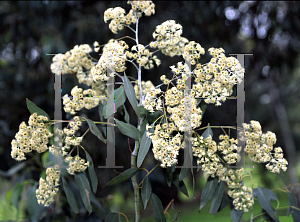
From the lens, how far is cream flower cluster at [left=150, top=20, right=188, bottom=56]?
1.70 feet

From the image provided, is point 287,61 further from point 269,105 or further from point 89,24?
point 89,24

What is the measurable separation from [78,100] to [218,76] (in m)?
0.31

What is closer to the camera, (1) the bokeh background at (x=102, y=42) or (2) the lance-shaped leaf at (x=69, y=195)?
(2) the lance-shaped leaf at (x=69, y=195)

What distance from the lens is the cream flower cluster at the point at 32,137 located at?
0.50 meters

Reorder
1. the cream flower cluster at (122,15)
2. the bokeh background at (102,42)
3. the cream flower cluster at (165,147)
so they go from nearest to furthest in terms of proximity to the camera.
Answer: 1. the cream flower cluster at (165,147)
2. the cream flower cluster at (122,15)
3. the bokeh background at (102,42)

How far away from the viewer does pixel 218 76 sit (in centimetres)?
49

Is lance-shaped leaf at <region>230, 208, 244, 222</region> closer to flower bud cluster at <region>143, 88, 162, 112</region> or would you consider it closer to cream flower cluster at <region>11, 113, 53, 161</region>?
flower bud cluster at <region>143, 88, 162, 112</region>

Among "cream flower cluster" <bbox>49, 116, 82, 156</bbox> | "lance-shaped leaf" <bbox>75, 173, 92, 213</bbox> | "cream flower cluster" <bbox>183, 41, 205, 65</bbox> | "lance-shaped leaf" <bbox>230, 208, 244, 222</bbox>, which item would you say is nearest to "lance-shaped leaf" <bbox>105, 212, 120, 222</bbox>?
"lance-shaped leaf" <bbox>75, 173, 92, 213</bbox>

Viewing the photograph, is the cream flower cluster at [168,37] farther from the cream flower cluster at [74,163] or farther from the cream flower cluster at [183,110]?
the cream flower cluster at [74,163]

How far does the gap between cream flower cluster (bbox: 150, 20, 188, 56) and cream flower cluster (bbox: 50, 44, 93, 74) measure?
175 millimetres

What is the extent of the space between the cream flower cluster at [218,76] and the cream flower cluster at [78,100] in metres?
0.24

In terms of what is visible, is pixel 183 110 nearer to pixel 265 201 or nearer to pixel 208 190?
pixel 208 190

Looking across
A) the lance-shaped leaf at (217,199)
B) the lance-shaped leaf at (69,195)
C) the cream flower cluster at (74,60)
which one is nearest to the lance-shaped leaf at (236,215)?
the lance-shaped leaf at (217,199)

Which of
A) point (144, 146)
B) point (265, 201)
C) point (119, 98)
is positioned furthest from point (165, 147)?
point (265, 201)
